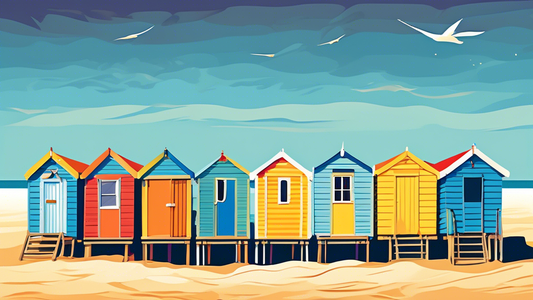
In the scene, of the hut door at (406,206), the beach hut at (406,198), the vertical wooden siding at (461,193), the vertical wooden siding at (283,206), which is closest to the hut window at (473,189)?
the vertical wooden siding at (461,193)

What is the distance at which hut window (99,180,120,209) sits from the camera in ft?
57.8

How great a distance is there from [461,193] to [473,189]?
56 centimetres

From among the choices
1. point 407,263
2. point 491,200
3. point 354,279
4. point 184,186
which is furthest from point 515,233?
point 184,186

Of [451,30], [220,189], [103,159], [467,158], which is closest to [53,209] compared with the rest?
[103,159]

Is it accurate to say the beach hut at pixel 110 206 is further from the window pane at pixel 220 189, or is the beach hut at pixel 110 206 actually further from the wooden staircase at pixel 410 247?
the wooden staircase at pixel 410 247

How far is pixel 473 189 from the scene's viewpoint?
17969mm

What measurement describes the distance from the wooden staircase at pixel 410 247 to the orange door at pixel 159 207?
7937 millimetres

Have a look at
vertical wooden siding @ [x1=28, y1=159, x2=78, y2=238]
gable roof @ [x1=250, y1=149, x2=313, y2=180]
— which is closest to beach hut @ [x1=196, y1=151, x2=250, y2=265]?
gable roof @ [x1=250, y1=149, x2=313, y2=180]

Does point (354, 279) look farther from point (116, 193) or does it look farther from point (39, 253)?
point (39, 253)

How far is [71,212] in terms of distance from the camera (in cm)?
1769

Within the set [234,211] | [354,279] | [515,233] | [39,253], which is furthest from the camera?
[515,233]

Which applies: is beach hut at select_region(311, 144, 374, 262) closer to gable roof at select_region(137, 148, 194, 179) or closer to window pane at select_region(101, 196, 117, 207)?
gable roof at select_region(137, 148, 194, 179)

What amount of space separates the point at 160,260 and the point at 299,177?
629 centimetres

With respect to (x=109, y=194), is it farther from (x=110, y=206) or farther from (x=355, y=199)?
(x=355, y=199)
